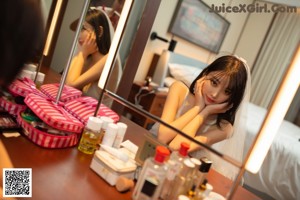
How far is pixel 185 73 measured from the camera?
3.03ft

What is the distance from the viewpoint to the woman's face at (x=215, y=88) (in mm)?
828

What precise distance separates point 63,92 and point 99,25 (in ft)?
1.09

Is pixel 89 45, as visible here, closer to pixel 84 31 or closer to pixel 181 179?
pixel 84 31

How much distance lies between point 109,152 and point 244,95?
0.49 m

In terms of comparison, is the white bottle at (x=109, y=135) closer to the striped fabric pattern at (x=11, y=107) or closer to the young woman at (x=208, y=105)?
the young woman at (x=208, y=105)

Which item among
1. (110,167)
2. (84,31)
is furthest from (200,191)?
(84,31)

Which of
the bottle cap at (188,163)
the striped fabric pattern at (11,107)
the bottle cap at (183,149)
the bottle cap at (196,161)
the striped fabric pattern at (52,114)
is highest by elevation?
the bottle cap at (183,149)

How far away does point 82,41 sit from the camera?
1.08 m

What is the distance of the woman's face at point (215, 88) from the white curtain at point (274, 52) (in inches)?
3.7

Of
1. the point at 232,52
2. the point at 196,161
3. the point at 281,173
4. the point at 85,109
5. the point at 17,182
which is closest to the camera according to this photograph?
the point at 17,182

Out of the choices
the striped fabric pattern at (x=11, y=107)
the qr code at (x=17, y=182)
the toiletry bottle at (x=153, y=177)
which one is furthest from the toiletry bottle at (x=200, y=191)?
the striped fabric pattern at (x=11, y=107)

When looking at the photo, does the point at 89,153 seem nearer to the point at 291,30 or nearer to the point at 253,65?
the point at 253,65

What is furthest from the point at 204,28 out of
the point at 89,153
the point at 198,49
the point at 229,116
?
the point at 89,153

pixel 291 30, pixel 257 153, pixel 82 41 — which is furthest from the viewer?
pixel 82 41
